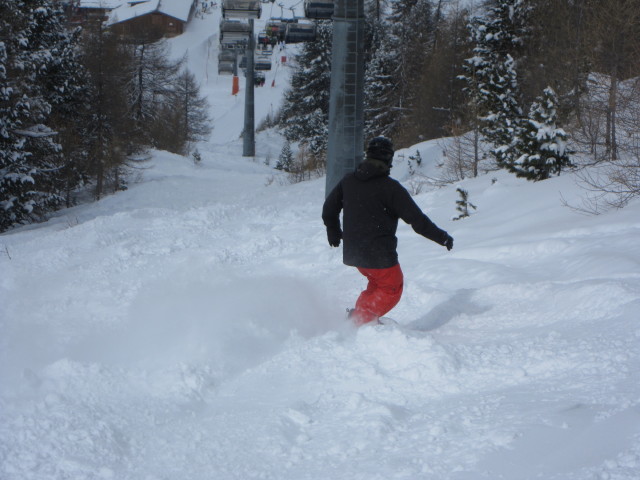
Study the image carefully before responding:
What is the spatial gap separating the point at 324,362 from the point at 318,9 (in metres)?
10.1

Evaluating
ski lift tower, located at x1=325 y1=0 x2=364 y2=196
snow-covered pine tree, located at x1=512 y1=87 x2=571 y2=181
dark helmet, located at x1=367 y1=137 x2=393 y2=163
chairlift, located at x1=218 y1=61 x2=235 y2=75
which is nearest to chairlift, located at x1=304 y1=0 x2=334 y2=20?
ski lift tower, located at x1=325 y1=0 x2=364 y2=196

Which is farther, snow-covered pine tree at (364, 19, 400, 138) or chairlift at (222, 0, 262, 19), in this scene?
snow-covered pine tree at (364, 19, 400, 138)

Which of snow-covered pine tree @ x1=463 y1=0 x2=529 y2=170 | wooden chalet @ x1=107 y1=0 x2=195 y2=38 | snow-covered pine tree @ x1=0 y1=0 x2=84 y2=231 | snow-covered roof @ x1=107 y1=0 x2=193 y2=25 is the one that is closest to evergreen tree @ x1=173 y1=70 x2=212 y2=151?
snow-covered pine tree @ x1=463 y1=0 x2=529 y2=170

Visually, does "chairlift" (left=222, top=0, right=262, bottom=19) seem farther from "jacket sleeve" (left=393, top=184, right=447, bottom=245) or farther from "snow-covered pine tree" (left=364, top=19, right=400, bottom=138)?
"jacket sleeve" (left=393, top=184, right=447, bottom=245)

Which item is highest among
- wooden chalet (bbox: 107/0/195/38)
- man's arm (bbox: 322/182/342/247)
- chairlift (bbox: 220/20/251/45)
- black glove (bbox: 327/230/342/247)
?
wooden chalet (bbox: 107/0/195/38)

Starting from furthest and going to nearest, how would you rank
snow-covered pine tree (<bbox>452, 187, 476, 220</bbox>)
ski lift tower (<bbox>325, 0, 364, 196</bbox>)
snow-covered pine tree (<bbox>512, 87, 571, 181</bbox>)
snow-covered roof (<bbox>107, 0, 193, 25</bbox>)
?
1. snow-covered roof (<bbox>107, 0, 193, 25</bbox>)
2. snow-covered pine tree (<bbox>512, 87, 571, 181</bbox>)
3. ski lift tower (<bbox>325, 0, 364, 196</bbox>)
4. snow-covered pine tree (<bbox>452, 187, 476, 220</bbox>)

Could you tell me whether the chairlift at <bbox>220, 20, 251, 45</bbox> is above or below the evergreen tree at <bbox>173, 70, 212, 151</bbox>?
above

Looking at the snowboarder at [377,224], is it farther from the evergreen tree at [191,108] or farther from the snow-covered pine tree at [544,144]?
the evergreen tree at [191,108]

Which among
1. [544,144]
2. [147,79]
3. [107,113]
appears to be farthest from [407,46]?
[544,144]

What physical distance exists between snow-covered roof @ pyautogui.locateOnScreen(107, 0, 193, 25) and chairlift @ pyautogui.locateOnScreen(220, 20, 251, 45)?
65482 mm

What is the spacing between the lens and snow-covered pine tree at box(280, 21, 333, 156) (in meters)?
44.9

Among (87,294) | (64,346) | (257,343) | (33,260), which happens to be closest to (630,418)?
(257,343)

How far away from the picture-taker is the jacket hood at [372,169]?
17.6ft

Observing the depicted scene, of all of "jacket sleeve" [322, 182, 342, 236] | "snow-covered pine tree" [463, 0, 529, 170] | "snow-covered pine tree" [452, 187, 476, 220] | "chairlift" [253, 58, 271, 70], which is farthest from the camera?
"chairlift" [253, 58, 271, 70]
